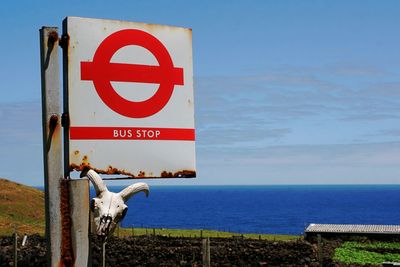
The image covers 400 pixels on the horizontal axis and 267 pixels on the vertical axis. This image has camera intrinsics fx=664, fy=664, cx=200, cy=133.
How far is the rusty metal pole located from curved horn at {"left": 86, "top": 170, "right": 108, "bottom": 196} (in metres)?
0.17

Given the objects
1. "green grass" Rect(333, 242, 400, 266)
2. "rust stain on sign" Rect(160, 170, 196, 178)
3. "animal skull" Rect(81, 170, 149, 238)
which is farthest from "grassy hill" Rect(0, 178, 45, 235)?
"animal skull" Rect(81, 170, 149, 238)

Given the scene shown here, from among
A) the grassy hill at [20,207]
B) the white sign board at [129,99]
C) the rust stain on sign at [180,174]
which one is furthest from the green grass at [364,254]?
the white sign board at [129,99]

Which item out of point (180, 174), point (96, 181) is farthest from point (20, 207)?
point (96, 181)

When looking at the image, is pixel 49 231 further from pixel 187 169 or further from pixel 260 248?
pixel 260 248

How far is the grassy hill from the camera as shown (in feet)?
195

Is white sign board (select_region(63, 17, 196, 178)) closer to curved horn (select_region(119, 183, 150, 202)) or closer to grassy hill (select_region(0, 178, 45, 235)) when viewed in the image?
curved horn (select_region(119, 183, 150, 202))

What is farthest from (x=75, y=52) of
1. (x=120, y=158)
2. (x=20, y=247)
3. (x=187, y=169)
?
(x=20, y=247)

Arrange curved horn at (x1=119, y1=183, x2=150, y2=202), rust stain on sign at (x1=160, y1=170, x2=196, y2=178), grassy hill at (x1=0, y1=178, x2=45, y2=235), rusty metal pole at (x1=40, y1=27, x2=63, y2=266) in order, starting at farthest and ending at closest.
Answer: grassy hill at (x1=0, y1=178, x2=45, y2=235) → rust stain on sign at (x1=160, y1=170, x2=196, y2=178) → curved horn at (x1=119, y1=183, x2=150, y2=202) → rusty metal pole at (x1=40, y1=27, x2=63, y2=266)

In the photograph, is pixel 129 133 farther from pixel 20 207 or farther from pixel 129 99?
pixel 20 207

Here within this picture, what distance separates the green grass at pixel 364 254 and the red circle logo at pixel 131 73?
27.6 m

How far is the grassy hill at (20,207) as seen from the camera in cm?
5946

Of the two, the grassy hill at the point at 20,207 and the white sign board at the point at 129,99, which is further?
the grassy hill at the point at 20,207

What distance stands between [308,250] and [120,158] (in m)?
31.4

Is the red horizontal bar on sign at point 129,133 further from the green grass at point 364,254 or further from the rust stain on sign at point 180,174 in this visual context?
the green grass at point 364,254
